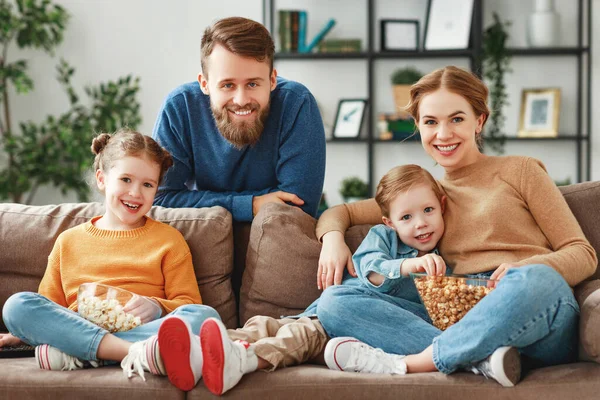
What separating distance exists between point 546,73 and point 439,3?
830 mm

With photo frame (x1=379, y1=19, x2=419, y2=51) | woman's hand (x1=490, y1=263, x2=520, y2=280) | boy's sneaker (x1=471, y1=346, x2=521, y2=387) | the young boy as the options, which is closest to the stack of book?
photo frame (x1=379, y1=19, x2=419, y2=51)

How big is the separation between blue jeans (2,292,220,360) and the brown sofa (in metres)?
0.07

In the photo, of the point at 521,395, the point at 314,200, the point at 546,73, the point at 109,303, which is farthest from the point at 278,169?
the point at 546,73

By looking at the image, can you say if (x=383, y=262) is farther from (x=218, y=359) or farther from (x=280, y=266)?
(x=218, y=359)

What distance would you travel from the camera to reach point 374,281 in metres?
2.02

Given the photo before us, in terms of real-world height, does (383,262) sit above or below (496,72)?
below

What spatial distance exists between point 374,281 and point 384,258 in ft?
0.23

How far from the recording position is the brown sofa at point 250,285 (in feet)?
5.61

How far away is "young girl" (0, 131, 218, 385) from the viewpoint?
1858 mm

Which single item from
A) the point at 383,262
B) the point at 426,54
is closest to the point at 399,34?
the point at 426,54

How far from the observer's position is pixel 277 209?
7.50ft

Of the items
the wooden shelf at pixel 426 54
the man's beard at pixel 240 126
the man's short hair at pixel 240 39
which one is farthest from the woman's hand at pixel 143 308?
the wooden shelf at pixel 426 54

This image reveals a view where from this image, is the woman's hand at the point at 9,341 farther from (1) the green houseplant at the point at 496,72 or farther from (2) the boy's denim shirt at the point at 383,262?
(1) the green houseplant at the point at 496,72

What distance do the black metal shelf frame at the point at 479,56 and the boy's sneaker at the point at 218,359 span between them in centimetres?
314
